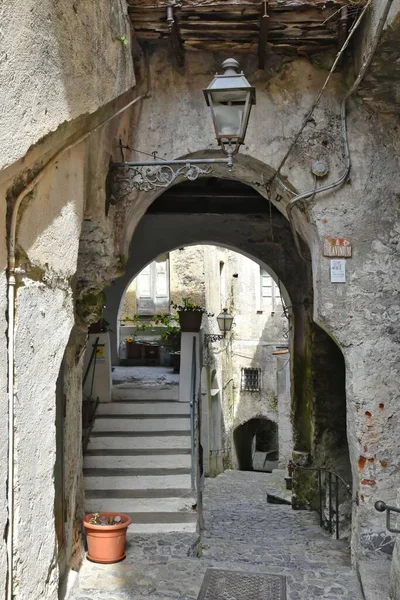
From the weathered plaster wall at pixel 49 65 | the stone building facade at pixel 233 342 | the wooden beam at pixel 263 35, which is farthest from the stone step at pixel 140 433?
the stone building facade at pixel 233 342

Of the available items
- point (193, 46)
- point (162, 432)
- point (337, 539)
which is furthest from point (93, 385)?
point (193, 46)

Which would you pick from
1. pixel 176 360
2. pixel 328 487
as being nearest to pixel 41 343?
pixel 328 487

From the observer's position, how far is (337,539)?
6.75m

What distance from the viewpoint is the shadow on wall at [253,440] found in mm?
21331

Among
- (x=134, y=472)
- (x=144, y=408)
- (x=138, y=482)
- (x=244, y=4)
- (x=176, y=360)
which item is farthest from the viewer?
(x=176, y=360)

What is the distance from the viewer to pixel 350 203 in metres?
5.17

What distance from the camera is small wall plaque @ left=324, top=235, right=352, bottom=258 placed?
16.8ft

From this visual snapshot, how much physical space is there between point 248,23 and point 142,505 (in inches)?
186

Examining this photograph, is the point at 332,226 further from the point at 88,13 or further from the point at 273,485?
the point at 273,485

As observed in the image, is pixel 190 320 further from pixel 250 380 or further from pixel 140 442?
pixel 250 380

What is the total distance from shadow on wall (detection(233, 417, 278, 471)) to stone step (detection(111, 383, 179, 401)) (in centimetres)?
1267

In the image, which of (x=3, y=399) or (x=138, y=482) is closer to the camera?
(x=3, y=399)

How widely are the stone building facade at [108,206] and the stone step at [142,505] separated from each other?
2.14 feet

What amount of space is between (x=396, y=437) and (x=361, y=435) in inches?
11.3
